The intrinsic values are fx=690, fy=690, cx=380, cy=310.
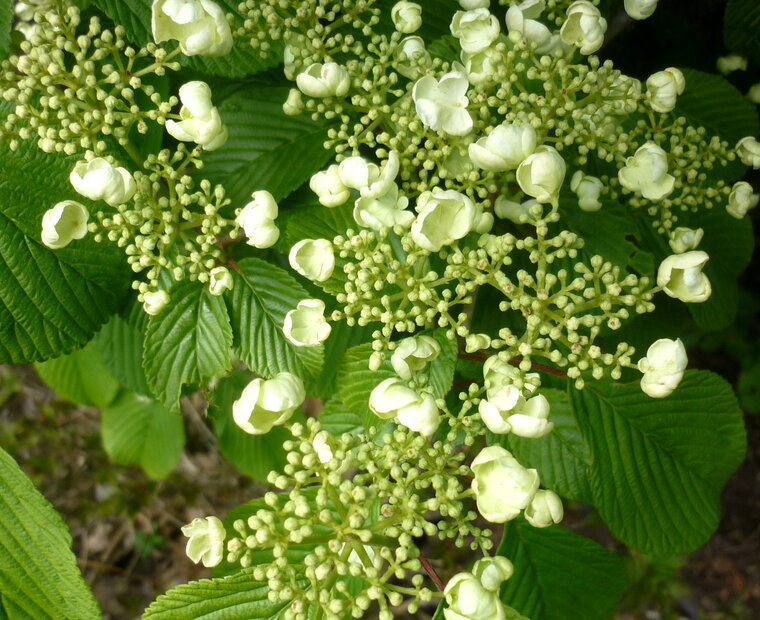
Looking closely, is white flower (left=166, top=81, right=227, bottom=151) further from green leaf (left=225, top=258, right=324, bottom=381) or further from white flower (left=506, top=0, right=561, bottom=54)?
white flower (left=506, top=0, right=561, bottom=54)

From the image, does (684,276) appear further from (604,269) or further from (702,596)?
(702,596)

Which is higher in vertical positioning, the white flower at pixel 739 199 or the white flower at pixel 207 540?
the white flower at pixel 739 199

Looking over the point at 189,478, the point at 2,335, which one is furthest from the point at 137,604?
the point at 2,335

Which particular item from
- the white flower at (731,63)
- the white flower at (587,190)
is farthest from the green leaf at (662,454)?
the white flower at (731,63)

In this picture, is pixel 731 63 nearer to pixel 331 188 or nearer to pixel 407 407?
pixel 331 188

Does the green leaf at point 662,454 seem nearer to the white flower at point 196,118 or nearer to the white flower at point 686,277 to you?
the white flower at point 686,277

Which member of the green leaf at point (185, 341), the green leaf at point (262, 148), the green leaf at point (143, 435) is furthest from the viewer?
the green leaf at point (143, 435)

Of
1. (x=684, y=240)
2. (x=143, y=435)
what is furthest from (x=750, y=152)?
(x=143, y=435)
